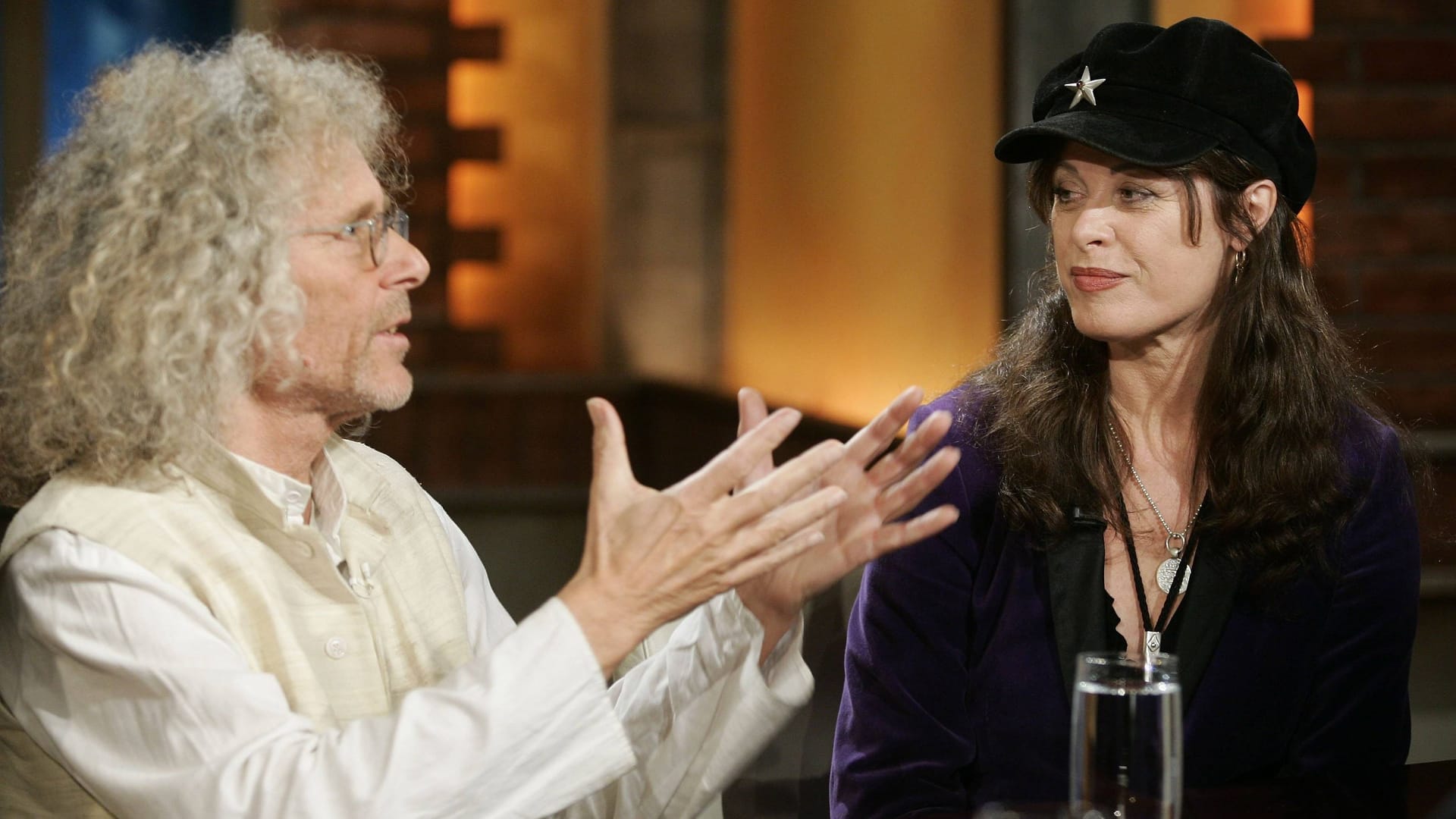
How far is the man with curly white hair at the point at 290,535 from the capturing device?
1265mm

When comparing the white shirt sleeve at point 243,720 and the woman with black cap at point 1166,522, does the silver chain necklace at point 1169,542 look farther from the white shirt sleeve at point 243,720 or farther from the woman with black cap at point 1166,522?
the white shirt sleeve at point 243,720

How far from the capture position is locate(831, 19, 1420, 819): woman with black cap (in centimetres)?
174

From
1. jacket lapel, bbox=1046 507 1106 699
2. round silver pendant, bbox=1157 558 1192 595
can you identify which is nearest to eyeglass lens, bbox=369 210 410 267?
jacket lapel, bbox=1046 507 1106 699

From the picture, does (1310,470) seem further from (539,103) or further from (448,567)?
(539,103)

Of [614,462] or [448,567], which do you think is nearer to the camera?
[614,462]

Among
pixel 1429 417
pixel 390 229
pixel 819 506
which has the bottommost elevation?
pixel 1429 417

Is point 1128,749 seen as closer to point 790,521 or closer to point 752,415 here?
point 790,521

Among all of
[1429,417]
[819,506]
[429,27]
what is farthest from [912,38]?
[819,506]

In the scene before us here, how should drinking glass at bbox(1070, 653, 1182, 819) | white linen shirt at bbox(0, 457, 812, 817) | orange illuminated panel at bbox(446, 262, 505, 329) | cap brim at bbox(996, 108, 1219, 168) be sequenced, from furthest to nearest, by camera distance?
orange illuminated panel at bbox(446, 262, 505, 329)
cap brim at bbox(996, 108, 1219, 168)
white linen shirt at bbox(0, 457, 812, 817)
drinking glass at bbox(1070, 653, 1182, 819)

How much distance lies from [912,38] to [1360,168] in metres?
0.99

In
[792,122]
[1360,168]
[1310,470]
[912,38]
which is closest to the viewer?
[1310,470]

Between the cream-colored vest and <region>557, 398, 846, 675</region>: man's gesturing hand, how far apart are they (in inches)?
11.5

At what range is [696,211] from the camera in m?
5.51

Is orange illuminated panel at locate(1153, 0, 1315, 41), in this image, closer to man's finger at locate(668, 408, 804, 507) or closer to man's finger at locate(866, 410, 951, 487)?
man's finger at locate(866, 410, 951, 487)
